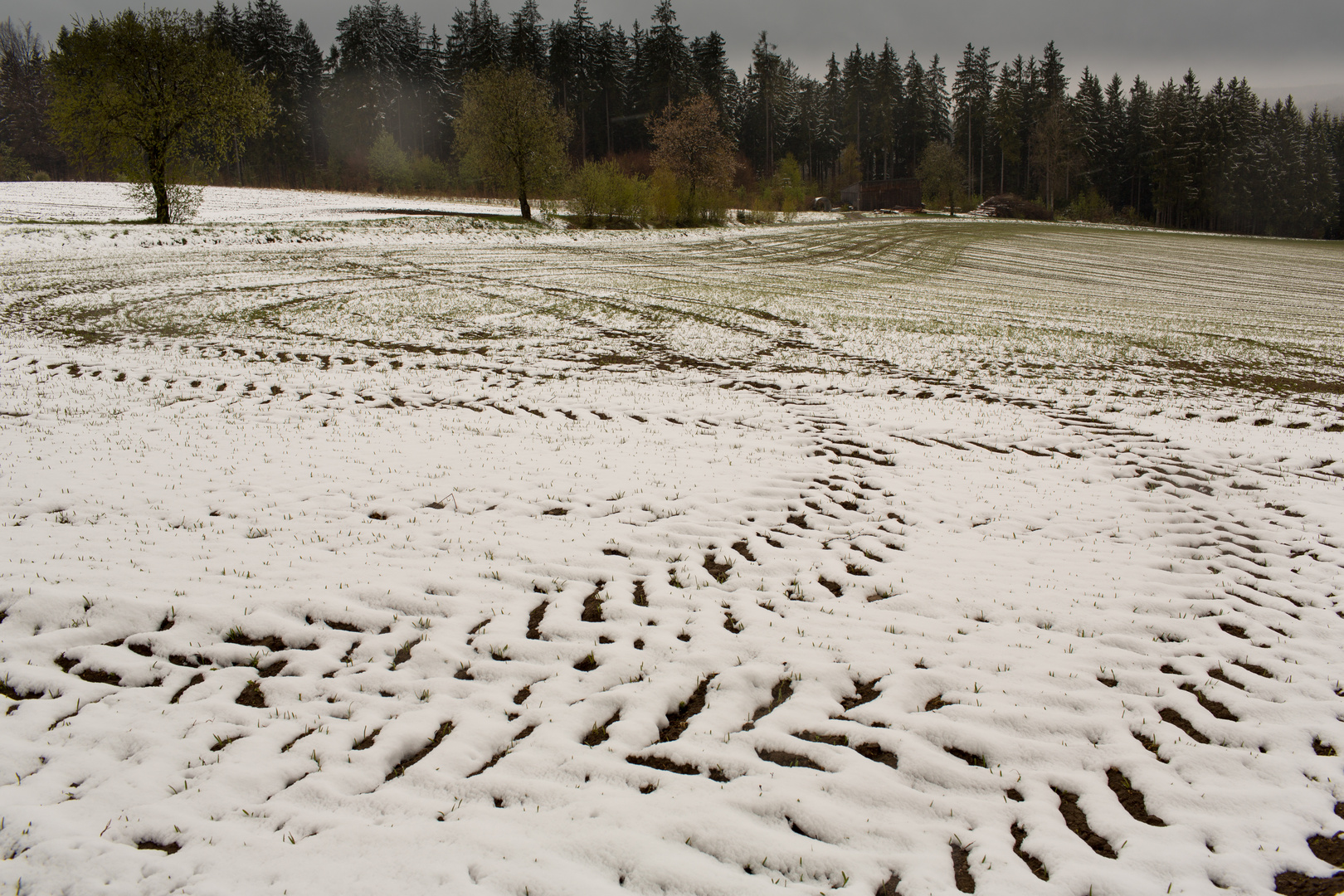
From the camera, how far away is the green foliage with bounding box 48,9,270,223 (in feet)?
108

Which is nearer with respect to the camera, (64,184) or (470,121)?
(470,121)

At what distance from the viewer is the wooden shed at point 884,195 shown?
89375 millimetres

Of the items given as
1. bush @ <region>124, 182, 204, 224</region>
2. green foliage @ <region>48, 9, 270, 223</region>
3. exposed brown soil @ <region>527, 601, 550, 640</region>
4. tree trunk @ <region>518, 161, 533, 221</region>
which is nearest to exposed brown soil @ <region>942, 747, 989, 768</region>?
exposed brown soil @ <region>527, 601, 550, 640</region>

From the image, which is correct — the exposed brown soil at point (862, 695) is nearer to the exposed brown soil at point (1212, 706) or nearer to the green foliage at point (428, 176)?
the exposed brown soil at point (1212, 706)

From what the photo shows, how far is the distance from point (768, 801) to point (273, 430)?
786 cm

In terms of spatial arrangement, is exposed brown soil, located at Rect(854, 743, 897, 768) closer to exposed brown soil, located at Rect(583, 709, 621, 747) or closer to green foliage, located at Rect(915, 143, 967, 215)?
exposed brown soil, located at Rect(583, 709, 621, 747)

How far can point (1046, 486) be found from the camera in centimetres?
764

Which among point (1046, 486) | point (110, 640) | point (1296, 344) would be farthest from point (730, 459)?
point (1296, 344)

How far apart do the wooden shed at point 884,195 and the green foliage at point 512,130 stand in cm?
5120

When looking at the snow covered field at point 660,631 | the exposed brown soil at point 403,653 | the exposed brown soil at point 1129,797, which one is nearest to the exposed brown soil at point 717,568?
the snow covered field at point 660,631

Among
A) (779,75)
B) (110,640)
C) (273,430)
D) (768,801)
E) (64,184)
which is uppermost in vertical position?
(779,75)

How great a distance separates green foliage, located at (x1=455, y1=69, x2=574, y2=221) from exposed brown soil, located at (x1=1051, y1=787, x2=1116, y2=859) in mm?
49653

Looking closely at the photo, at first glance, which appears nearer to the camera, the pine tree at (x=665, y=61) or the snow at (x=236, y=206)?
the snow at (x=236, y=206)

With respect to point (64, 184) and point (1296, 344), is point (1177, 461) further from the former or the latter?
point (64, 184)
